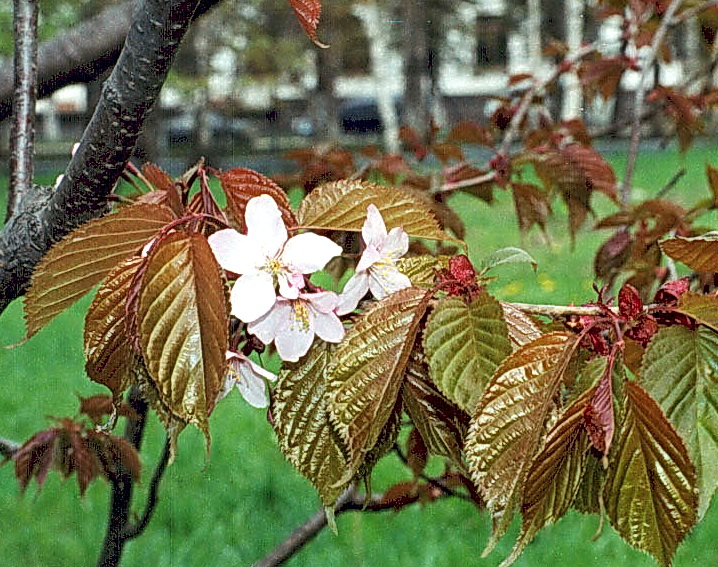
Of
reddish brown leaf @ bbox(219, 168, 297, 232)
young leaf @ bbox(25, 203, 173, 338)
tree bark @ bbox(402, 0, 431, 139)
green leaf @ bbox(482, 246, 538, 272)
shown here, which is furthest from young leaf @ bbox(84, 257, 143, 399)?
tree bark @ bbox(402, 0, 431, 139)

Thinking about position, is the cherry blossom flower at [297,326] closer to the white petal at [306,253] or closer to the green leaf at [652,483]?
the white petal at [306,253]

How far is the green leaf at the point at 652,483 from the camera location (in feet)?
1.54

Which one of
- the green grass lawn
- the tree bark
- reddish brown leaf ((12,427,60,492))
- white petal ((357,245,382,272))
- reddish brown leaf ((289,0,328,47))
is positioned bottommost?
the tree bark

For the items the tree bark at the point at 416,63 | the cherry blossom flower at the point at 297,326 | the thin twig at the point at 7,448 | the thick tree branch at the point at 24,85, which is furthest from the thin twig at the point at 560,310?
the tree bark at the point at 416,63

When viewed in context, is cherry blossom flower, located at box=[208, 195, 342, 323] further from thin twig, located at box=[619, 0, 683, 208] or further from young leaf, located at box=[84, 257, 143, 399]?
thin twig, located at box=[619, 0, 683, 208]

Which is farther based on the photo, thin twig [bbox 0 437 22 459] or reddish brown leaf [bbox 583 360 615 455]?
thin twig [bbox 0 437 22 459]

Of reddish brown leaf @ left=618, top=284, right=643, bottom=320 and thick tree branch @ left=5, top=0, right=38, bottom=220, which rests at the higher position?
thick tree branch @ left=5, top=0, right=38, bottom=220

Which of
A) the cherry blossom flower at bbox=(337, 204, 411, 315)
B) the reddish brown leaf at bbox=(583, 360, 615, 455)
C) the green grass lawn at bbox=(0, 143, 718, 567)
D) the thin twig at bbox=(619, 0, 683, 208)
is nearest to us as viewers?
the reddish brown leaf at bbox=(583, 360, 615, 455)

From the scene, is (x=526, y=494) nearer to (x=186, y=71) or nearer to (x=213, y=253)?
(x=213, y=253)

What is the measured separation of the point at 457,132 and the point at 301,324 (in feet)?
3.29

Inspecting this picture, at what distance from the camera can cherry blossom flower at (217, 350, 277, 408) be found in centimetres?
57

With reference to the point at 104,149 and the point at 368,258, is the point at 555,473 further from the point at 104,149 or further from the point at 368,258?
the point at 104,149

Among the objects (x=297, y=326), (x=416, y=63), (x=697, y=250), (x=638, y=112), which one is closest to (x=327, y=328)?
(x=297, y=326)

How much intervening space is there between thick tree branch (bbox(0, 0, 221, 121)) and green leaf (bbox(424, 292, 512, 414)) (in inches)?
27.4
